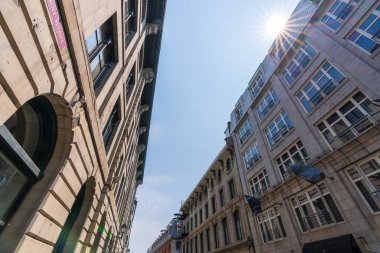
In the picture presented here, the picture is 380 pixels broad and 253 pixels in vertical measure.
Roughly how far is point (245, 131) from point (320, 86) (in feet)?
35.5

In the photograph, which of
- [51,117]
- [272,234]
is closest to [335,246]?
[272,234]

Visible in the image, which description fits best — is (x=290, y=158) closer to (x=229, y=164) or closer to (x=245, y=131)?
(x=245, y=131)

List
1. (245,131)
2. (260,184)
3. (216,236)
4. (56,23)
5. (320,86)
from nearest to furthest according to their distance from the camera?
(56,23)
(320,86)
(260,184)
(245,131)
(216,236)

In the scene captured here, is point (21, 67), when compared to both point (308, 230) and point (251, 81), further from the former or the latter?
point (251, 81)

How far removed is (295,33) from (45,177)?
2151 centimetres

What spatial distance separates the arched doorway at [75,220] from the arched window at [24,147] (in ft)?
10.3

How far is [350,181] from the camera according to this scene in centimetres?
1021

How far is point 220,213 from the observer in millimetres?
23844

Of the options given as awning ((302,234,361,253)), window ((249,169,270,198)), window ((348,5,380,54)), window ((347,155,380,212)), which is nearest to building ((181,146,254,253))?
window ((249,169,270,198))

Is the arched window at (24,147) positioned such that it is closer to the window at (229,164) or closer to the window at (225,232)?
the window at (225,232)

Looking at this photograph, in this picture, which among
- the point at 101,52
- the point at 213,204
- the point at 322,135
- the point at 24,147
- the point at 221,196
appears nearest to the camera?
the point at 24,147

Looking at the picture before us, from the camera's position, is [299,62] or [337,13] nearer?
[337,13]

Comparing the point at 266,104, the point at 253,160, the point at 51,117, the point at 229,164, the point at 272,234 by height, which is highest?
the point at 266,104

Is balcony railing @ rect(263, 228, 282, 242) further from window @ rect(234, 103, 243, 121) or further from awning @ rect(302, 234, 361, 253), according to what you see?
window @ rect(234, 103, 243, 121)
